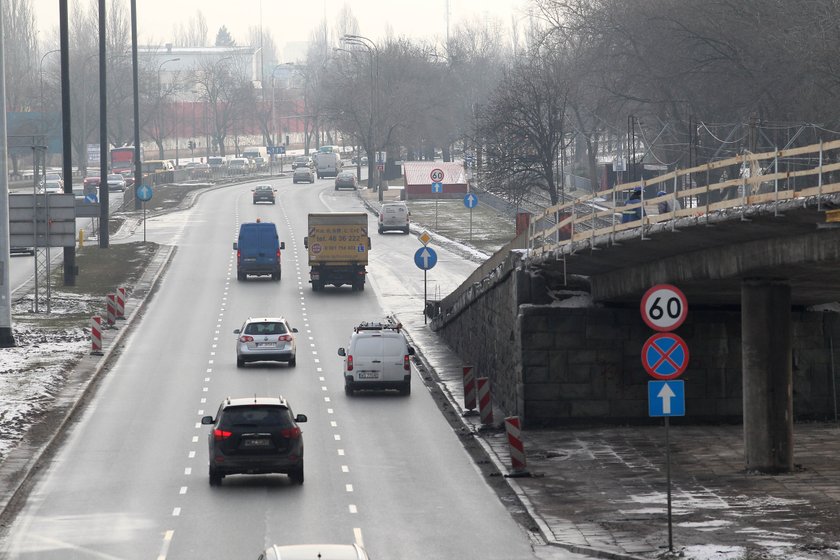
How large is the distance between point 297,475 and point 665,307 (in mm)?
8219

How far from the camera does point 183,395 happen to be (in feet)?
126

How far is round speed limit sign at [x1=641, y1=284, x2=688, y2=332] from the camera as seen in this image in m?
21.6

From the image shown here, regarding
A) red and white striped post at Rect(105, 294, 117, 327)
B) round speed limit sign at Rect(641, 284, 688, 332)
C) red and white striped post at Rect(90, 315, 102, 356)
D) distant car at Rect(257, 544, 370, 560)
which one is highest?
round speed limit sign at Rect(641, 284, 688, 332)

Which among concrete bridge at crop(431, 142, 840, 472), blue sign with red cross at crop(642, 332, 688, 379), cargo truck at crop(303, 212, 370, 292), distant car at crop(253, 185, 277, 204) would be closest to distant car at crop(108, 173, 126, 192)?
distant car at crop(253, 185, 277, 204)

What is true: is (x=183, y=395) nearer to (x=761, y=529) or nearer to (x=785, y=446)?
(x=785, y=446)

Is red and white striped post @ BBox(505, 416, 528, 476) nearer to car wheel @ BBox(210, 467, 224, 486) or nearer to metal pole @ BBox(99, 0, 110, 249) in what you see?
car wheel @ BBox(210, 467, 224, 486)

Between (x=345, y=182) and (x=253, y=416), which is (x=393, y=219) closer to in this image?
(x=345, y=182)

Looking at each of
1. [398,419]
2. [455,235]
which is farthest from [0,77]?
[455,235]

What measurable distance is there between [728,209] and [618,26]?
2329 inches

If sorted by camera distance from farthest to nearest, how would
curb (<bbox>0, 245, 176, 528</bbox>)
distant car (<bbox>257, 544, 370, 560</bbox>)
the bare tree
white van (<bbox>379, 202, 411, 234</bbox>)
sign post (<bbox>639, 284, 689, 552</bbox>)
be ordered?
white van (<bbox>379, 202, 411, 234</bbox>) < the bare tree < curb (<bbox>0, 245, 176, 528</bbox>) < sign post (<bbox>639, 284, 689, 552</bbox>) < distant car (<bbox>257, 544, 370, 560</bbox>)

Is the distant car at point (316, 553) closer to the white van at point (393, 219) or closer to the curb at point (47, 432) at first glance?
the curb at point (47, 432)

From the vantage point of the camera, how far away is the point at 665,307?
21.7m

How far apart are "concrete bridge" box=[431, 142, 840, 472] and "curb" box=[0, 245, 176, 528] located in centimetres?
994

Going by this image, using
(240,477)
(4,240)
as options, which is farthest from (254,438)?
(4,240)
